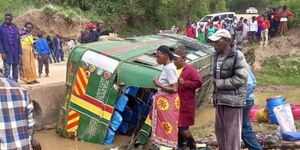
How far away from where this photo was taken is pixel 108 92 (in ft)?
24.3

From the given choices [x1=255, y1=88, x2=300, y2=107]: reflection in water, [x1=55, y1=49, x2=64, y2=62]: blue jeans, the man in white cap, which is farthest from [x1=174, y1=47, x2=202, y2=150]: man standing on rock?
[x1=55, y1=49, x2=64, y2=62]: blue jeans

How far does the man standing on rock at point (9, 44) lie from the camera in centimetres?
910

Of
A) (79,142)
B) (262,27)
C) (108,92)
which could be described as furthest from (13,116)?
(262,27)

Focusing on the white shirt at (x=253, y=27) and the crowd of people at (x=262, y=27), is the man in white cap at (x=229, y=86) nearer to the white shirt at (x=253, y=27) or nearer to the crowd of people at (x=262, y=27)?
the crowd of people at (x=262, y=27)

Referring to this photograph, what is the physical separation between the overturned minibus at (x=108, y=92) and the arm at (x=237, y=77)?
2089 millimetres

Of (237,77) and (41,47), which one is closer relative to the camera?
(237,77)

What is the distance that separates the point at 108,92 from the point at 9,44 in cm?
289

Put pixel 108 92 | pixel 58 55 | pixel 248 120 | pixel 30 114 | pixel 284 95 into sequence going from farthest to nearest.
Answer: pixel 58 55 → pixel 284 95 → pixel 108 92 → pixel 248 120 → pixel 30 114

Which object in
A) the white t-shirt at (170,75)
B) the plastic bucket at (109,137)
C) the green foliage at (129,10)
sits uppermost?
the green foliage at (129,10)

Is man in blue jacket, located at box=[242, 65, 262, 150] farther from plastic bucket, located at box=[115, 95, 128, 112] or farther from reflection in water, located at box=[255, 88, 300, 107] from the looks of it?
reflection in water, located at box=[255, 88, 300, 107]

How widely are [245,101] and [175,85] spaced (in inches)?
32.8

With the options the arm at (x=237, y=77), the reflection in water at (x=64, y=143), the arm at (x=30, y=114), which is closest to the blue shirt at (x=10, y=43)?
the reflection in water at (x=64, y=143)

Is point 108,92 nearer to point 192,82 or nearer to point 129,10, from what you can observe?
point 192,82

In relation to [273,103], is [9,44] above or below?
above
